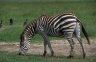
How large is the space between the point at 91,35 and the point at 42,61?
10.0m

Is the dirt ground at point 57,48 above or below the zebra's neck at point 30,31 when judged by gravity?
below

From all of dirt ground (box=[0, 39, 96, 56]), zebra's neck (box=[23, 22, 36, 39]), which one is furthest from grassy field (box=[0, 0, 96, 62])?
zebra's neck (box=[23, 22, 36, 39])

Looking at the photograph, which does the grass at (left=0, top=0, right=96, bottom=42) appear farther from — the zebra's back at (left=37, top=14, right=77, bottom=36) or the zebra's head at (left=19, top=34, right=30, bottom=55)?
the zebra's back at (left=37, top=14, right=77, bottom=36)

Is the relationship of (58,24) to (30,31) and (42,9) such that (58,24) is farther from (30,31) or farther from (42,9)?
(42,9)

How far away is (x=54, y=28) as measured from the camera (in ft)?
54.2

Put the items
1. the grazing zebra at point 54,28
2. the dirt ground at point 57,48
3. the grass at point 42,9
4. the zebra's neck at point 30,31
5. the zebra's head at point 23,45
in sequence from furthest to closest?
the grass at point 42,9 < the dirt ground at point 57,48 < the zebra's neck at point 30,31 < the zebra's head at point 23,45 < the grazing zebra at point 54,28

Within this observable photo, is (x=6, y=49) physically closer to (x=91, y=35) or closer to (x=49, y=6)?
(x=91, y=35)

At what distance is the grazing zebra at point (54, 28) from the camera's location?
16.3 m

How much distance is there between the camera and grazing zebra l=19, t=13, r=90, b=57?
16281 mm

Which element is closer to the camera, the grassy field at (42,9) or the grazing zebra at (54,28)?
the grazing zebra at (54,28)

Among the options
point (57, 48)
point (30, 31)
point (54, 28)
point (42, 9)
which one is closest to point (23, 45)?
point (30, 31)

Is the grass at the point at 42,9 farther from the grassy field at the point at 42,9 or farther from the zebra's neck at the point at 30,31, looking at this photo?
the zebra's neck at the point at 30,31

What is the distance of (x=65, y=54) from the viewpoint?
56.2 feet

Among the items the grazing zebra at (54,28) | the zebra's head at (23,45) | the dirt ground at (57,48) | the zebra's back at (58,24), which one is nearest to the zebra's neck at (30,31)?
the grazing zebra at (54,28)
